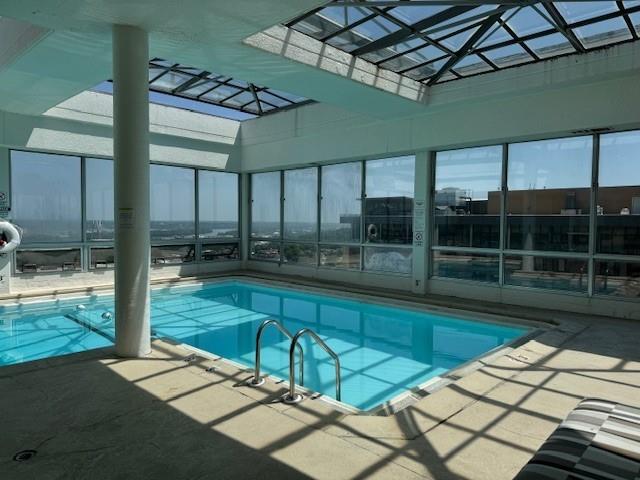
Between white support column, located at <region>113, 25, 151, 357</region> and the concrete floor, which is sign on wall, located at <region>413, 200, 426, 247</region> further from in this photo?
white support column, located at <region>113, 25, 151, 357</region>

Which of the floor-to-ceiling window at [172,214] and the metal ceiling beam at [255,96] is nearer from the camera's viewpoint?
the metal ceiling beam at [255,96]

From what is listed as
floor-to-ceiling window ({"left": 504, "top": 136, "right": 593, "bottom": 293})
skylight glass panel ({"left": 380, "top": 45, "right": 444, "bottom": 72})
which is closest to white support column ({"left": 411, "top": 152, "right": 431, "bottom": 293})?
floor-to-ceiling window ({"left": 504, "top": 136, "right": 593, "bottom": 293})

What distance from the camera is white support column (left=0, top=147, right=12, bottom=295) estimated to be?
26.2 feet

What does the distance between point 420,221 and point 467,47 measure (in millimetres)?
3322

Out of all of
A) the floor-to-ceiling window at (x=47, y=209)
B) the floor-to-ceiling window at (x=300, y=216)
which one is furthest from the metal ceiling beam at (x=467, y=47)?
the floor-to-ceiling window at (x=47, y=209)

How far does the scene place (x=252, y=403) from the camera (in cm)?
314

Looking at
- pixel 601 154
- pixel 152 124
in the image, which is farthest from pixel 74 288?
pixel 601 154

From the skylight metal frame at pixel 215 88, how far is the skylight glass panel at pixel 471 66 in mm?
3739

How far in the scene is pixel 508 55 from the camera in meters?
6.34

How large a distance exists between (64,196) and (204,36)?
6.11m

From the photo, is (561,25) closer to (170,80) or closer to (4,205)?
(170,80)

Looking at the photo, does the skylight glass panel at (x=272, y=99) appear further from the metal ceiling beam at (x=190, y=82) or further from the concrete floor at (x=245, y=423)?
the concrete floor at (x=245, y=423)

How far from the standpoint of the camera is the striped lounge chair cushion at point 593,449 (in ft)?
5.22

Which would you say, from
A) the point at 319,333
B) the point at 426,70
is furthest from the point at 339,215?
the point at 426,70
